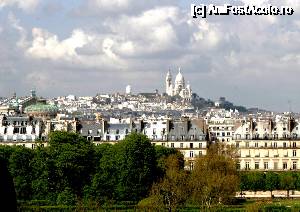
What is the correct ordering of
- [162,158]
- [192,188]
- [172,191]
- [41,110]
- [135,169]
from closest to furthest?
[172,191], [192,188], [135,169], [162,158], [41,110]

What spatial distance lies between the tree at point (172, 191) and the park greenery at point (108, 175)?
7 cm

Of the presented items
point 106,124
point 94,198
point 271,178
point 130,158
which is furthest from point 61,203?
point 106,124

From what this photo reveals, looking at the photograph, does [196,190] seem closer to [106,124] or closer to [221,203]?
[221,203]

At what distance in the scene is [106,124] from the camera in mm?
93188

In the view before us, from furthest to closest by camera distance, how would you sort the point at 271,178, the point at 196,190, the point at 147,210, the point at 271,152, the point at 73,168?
the point at 271,152 → the point at 271,178 → the point at 73,168 → the point at 196,190 → the point at 147,210

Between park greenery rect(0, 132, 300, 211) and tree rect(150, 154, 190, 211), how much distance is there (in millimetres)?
73

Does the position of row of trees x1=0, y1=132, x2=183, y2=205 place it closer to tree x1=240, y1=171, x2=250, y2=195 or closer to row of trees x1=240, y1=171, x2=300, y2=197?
tree x1=240, y1=171, x2=250, y2=195

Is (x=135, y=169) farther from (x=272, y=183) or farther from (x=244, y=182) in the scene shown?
(x=272, y=183)

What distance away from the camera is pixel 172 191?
57.4 m

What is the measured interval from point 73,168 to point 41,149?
3.78 meters

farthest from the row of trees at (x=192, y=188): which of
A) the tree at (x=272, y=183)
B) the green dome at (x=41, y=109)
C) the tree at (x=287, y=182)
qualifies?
the green dome at (x=41, y=109)

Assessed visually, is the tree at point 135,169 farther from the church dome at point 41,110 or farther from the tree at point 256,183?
the church dome at point 41,110

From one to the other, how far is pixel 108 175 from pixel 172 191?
31.3ft

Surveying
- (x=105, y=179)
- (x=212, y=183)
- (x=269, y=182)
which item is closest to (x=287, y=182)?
(x=269, y=182)
